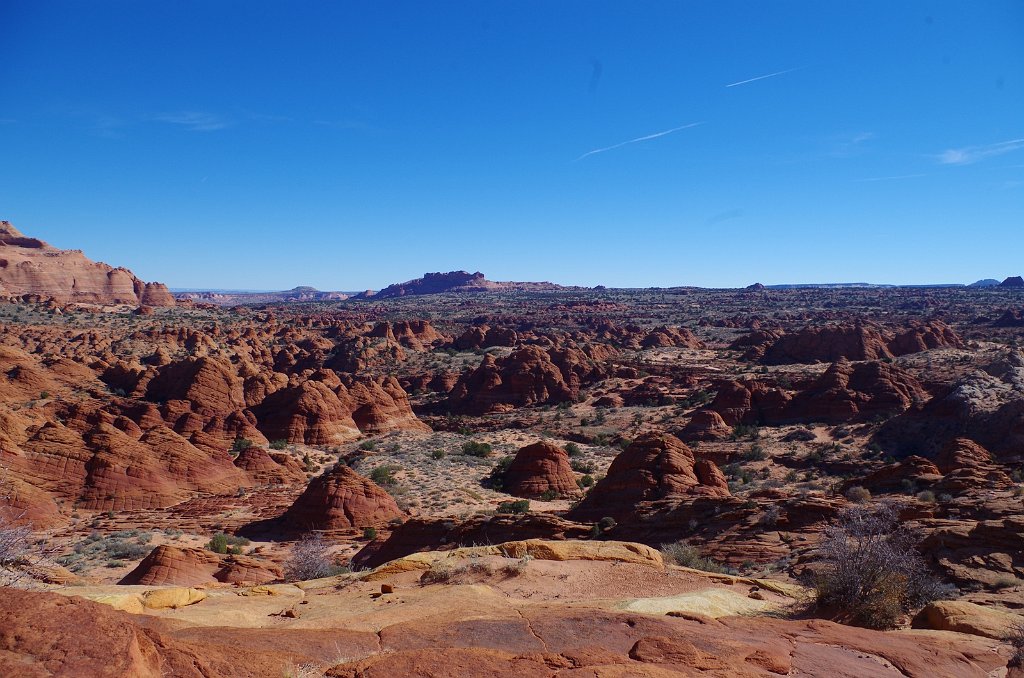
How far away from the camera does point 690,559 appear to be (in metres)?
14.7

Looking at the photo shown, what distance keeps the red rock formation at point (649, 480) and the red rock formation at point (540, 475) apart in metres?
7.24

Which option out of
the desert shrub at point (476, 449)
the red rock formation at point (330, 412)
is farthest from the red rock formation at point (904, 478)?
the red rock formation at point (330, 412)

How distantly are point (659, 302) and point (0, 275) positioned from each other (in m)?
159

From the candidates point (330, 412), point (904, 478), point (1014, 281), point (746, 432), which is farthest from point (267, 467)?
point (1014, 281)

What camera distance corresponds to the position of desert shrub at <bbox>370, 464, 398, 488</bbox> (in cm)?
3108

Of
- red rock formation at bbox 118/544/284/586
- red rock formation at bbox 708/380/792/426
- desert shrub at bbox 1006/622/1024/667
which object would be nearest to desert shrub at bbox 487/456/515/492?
red rock formation at bbox 118/544/284/586

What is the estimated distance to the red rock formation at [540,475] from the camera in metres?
29.8

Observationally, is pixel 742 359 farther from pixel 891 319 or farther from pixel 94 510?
pixel 94 510

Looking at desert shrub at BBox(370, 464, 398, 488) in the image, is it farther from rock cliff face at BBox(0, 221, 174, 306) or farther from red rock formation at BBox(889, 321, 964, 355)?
rock cliff face at BBox(0, 221, 174, 306)

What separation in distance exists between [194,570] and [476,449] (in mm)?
23846

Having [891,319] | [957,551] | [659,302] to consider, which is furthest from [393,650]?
[659,302]

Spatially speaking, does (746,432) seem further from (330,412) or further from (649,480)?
(330,412)

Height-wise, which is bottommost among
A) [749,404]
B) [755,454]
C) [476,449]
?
[476,449]

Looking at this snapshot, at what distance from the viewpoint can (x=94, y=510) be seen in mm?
24578
